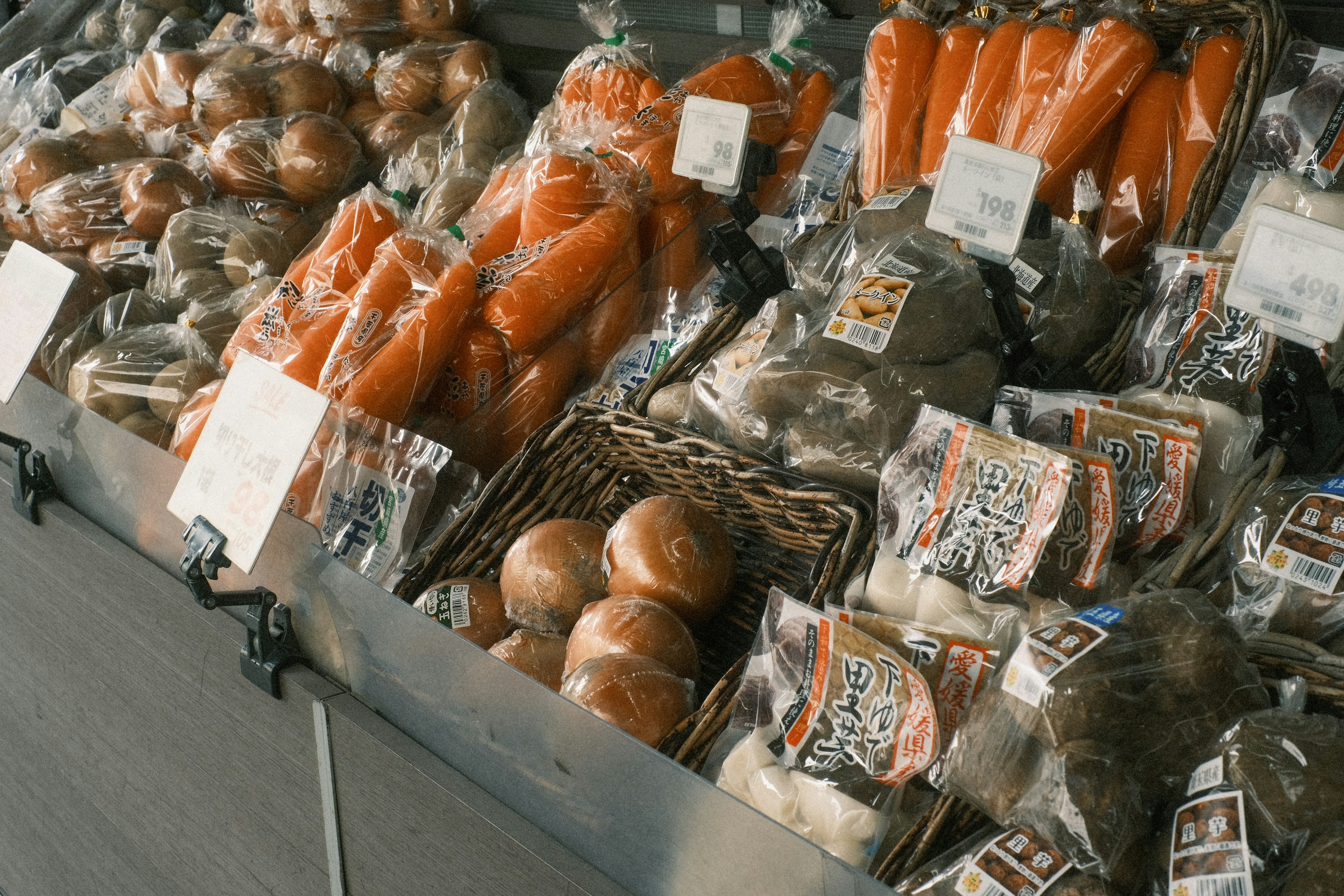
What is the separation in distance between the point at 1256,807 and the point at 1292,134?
0.91m

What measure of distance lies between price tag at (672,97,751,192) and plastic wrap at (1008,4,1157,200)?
1.31 feet

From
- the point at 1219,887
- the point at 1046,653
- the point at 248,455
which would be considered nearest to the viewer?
the point at 1219,887

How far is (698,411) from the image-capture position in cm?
128

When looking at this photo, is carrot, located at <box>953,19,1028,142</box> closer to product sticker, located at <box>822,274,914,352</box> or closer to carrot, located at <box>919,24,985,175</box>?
carrot, located at <box>919,24,985,175</box>

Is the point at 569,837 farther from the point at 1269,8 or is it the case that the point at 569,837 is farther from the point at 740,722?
the point at 1269,8

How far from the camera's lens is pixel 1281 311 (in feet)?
2.69

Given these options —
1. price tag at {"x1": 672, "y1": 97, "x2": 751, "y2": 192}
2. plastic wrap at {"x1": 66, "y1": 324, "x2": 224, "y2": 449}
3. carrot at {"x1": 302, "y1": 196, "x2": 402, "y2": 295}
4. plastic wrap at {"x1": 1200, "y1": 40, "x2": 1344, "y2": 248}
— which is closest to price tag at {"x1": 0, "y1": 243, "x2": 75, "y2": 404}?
plastic wrap at {"x1": 66, "y1": 324, "x2": 224, "y2": 449}

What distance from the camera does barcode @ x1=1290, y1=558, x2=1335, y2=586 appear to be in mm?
832

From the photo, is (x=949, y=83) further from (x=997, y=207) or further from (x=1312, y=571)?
(x=1312, y=571)

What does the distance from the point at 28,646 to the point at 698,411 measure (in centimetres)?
111

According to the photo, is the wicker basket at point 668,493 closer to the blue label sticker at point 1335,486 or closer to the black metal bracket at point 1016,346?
the black metal bracket at point 1016,346

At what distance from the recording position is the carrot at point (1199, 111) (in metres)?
1.33

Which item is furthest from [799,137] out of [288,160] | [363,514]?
[288,160]

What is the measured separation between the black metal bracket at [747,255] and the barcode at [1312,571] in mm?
718
